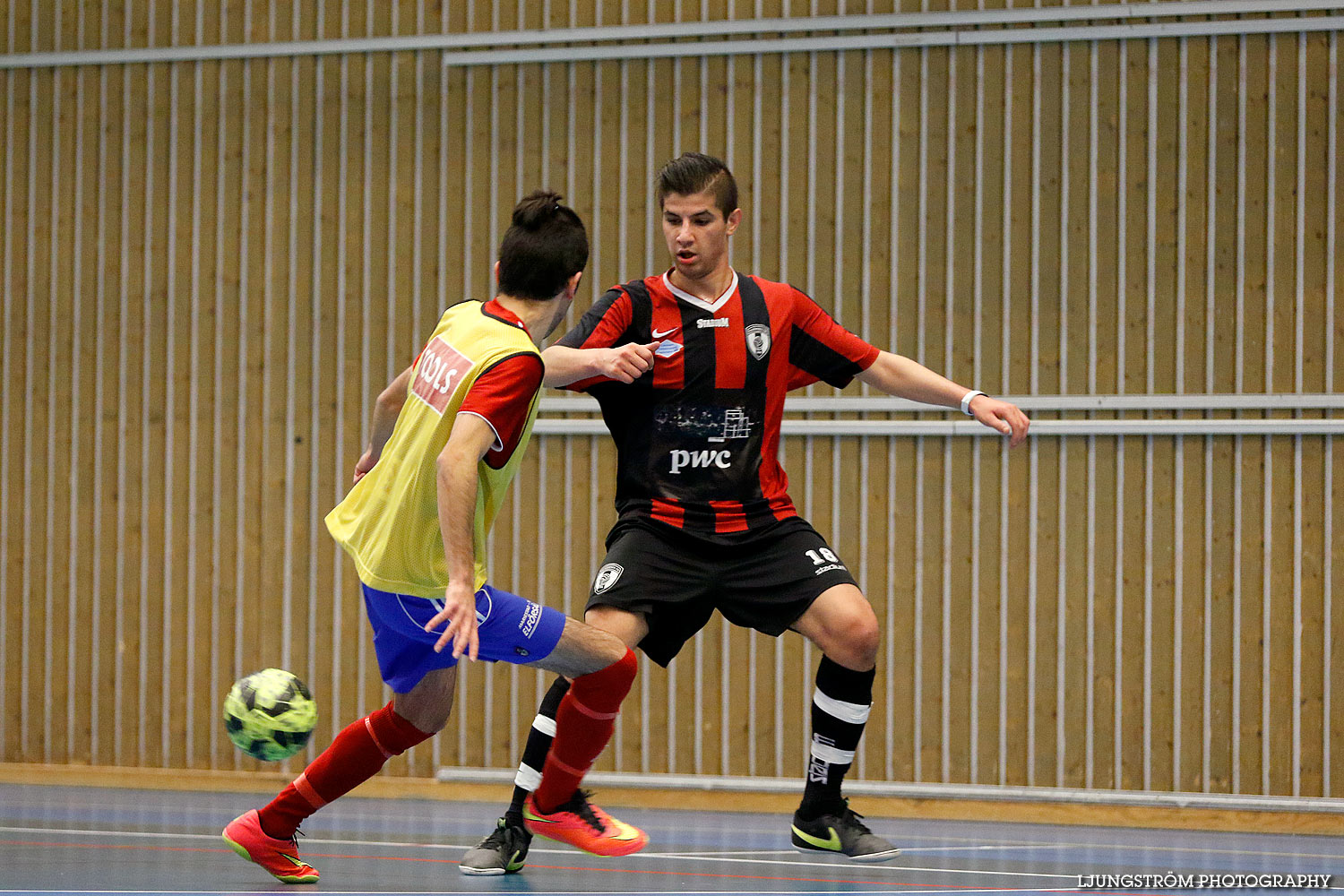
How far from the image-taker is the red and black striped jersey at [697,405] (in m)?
4.73

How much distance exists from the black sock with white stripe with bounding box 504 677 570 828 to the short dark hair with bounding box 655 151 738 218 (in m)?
1.68

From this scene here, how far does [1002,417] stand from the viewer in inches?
182

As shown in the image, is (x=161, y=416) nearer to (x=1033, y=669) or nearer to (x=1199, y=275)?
(x=1033, y=669)

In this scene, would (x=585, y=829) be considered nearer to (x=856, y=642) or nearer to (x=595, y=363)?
(x=856, y=642)

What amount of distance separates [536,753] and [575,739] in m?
0.55

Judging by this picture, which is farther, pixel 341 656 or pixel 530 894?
pixel 341 656

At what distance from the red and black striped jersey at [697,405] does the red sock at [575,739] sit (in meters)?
0.61

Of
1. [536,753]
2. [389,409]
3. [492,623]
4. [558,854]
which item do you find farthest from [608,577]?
[558,854]

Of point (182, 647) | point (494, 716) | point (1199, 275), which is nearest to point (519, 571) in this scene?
point (494, 716)

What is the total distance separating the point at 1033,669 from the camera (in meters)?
7.58

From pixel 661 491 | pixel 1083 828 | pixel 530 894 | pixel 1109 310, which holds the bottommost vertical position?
pixel 1083 828

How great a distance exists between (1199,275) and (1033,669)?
226 cm

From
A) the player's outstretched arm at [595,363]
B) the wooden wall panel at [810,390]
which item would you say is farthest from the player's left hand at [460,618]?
the wooden wall panel at [810,390]

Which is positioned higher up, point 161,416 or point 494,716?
point 161,416
